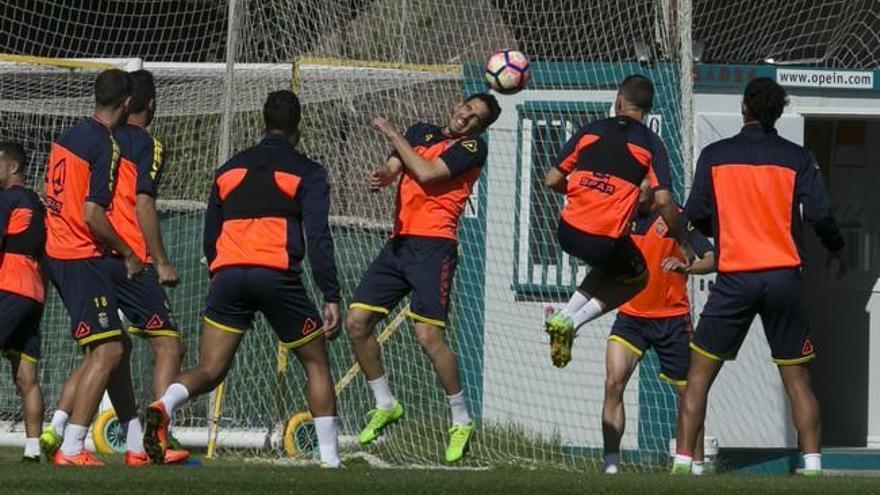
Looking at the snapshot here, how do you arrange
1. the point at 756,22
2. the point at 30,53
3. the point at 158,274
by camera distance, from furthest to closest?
the point at 30,53 → the point at 756,22 → the point at 158,274

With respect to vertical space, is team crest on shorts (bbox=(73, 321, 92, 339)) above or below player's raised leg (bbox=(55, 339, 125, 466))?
above

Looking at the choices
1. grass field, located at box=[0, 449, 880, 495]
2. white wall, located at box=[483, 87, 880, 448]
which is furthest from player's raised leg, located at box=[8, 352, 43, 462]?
white wall, located at box=[483, 87, 880, 448]

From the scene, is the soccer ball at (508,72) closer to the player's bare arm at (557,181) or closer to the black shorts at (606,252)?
the player's bare arm at (557,181)

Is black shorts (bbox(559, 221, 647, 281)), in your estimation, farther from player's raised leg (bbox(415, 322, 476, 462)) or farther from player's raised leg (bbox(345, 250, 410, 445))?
player's raised leg (bbox(345, 250, 410, 445))

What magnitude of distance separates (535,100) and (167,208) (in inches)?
131

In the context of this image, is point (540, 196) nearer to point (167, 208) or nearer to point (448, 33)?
point (448, 33)

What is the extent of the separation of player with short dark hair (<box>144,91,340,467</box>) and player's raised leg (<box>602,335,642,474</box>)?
2.43m

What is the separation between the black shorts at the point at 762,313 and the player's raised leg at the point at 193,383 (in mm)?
2630

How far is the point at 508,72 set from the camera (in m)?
12.4

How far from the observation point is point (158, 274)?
11.5 metres

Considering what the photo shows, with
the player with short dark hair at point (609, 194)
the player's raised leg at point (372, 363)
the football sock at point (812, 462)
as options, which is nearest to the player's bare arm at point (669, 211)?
the player with short dark hair at point (609, 194)

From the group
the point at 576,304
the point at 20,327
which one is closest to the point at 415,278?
the point at 576,304

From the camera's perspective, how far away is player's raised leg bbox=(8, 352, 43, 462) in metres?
12.4

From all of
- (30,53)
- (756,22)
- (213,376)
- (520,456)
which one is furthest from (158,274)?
(30,53)
